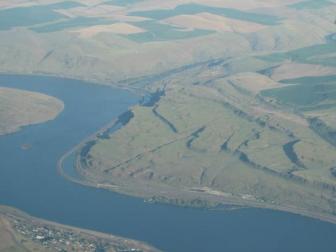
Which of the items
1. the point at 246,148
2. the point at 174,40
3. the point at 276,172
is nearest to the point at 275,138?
the point at 246,148

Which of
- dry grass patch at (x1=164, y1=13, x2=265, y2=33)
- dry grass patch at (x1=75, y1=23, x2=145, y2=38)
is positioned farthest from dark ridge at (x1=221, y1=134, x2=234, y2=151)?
dry grass patch at (x1=164, y1=13, x2=265, y2=33)

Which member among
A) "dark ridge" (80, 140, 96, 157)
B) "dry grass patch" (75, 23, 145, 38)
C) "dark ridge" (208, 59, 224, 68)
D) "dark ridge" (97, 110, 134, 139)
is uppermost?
"dry grass patch" (75, 23, 145, 38)

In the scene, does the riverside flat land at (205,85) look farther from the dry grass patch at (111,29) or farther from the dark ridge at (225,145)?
the dry grass patch at (111,29)

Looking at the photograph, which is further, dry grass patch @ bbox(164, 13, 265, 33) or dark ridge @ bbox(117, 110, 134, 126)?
dry grass patch @ bbox(164, 13, 265, 33)

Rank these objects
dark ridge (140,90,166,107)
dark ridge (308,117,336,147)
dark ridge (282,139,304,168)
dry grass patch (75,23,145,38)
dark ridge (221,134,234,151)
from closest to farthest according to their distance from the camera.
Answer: dark ridge (282,139,304,168)
dark ridge (221,134,234,151)
dark ridge (308,117,336,147)
dark ridge (140,90,166,107)
dry grass patch (75,23,145,38)

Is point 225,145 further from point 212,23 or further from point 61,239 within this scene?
point 212,23

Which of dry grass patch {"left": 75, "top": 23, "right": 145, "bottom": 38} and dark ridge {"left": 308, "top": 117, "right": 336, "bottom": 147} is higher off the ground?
dry grass patch {"left": 75, "top": 23, "right": 145, "bottom": 38}

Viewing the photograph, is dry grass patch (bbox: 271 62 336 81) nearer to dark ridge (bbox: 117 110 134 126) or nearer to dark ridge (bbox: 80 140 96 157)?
dark ridge (bbox: 117 110 134 126)

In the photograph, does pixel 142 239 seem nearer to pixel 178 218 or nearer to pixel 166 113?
pixel 178 218
